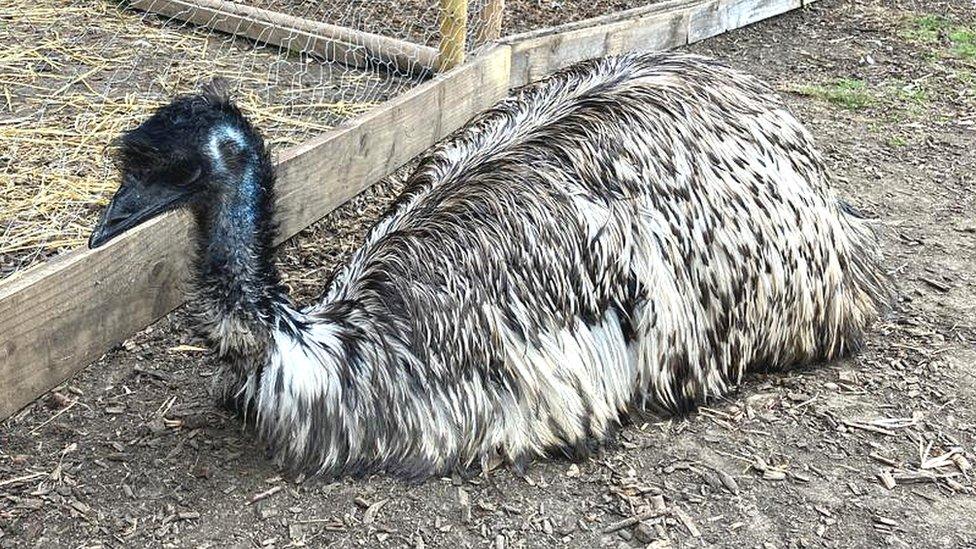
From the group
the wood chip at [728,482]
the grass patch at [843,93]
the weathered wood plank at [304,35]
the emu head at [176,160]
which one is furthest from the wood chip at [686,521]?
the grass patch at [843,93]

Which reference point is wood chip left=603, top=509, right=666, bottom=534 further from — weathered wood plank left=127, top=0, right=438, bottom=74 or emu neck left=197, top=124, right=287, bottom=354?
weathered wood plank left=127, top=0, right=438, bottom=74

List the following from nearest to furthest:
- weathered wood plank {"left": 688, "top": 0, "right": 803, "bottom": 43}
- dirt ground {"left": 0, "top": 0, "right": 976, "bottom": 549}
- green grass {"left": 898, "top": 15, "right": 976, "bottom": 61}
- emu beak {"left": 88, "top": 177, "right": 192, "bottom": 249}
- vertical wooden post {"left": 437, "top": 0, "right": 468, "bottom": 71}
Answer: emu beak {"left": 88, "top": 177, "right": 192, "bottom": 249}, dirt ground {"left": 0, "top": 0, "right": 976, "bottom": 549}, vertical wooden post {"left": 437, "top": 0, "right": 468, "bottom": 71}, weathered wood plank {"left": 688, "top": 0, "right": 803, "bottom": 43}, green grass {"left": 898, "top": 15, "right": 976, "bottom": 61}

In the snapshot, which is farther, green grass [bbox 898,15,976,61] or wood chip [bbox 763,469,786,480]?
green grass [bbox 898,15,976,61]

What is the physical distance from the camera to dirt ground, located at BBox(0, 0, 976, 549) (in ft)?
10.8

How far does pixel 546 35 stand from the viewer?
252 inches

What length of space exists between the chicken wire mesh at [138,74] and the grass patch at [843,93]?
82.8 inches

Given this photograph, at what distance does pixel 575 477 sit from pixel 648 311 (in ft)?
1.84

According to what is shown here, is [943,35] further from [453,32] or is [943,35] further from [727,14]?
[453,32]

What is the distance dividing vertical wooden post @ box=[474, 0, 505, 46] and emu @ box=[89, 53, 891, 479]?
6.83 ft

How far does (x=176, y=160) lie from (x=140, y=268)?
2.55 feet

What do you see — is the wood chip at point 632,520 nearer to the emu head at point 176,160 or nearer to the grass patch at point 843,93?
the emu head at point 176,160

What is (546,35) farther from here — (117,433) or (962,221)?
(117,433)

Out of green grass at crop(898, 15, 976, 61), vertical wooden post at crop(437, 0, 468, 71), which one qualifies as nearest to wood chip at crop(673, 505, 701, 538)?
vertical wooden post at crop(437, 0, 468, 71)

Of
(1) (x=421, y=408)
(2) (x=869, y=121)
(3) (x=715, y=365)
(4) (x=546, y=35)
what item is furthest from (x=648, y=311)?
(2) (x=869, y=121)
